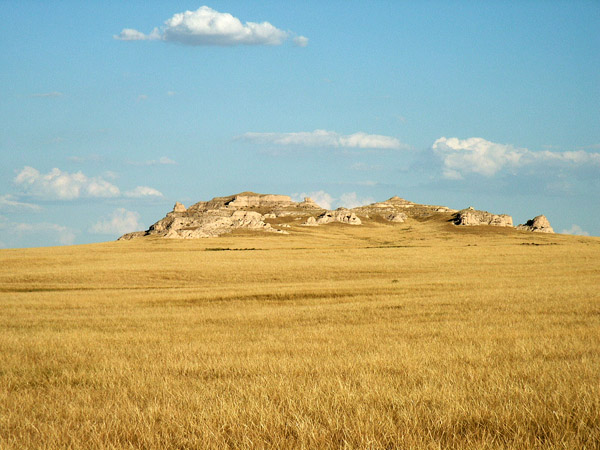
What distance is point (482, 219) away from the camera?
177375mm

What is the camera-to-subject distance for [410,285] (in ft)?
111

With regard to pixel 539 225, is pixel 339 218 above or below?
above

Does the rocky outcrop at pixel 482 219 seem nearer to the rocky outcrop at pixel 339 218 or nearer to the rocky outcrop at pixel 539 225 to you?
the rocky outcrop at pixel 539 225

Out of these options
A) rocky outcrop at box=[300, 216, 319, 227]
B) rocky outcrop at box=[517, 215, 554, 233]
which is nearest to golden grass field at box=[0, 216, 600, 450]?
rocky outcrop at box=[300, 216, 319, 227]

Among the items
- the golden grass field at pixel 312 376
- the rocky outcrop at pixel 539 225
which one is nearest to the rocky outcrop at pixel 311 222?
the rocky outcrop at pixel 539 225

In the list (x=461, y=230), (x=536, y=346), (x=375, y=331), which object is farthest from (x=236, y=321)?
(x=461, y=230)

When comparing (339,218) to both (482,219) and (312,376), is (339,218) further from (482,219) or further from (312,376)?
(312,376)

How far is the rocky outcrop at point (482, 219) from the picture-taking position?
170 m

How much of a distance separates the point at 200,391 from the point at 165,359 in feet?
11.4

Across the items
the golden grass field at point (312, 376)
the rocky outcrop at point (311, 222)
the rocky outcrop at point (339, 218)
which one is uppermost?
the rocky outcrop at point (339, 218)

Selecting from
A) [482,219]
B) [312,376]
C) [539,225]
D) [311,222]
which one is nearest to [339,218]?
[311,222]

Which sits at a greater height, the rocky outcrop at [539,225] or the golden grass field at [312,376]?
the rocky outcrop at [539,225]

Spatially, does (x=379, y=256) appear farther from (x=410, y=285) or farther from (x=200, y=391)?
(x=200, y=391)

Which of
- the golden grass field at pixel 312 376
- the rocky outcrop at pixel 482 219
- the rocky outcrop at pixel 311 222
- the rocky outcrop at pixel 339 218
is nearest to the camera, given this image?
the golden grass field at pixel 312 376
